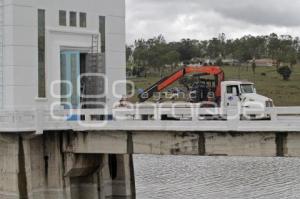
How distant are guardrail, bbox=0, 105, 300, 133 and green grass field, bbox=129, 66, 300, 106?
59652 mm

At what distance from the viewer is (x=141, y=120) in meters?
21.8

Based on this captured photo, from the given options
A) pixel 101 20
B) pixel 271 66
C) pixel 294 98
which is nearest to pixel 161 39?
pixel 271 66

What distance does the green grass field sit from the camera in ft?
272

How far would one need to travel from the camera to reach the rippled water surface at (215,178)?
32.2m

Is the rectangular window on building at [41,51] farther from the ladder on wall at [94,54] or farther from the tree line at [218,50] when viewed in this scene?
the tree line at [218,50]

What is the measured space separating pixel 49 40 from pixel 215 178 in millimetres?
16970

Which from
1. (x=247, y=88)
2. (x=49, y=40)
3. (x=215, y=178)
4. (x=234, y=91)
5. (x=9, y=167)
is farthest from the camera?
(x=215, y=178)

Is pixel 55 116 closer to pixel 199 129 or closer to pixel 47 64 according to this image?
pixel 47 64

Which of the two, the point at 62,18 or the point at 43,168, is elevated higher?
the point at 62,18

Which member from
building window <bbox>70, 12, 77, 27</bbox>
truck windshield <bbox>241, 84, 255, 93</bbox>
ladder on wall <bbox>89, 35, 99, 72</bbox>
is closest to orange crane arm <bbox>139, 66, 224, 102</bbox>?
truck windshield <bbox>241, 84, 255, 93</bbox>

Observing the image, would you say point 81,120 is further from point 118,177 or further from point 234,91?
point 234,91

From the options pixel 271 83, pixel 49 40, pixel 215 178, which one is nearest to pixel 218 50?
pixel 271 83

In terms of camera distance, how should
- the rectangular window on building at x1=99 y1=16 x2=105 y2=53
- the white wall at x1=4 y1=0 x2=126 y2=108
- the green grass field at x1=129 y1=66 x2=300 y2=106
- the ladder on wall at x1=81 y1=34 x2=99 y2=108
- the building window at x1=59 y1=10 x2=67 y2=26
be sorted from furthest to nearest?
the green grass field at x1=129 y1=66 x2=300 y2=106 < the rectangular window on building at x1=99 y1=16 x2=105 y2=53 < the ladder on wall at x1=81 y1=34 x2=99 y2=108 < the building window at x1=59 y1=10 x2=67 y2=26 < the white wall at x1=4 y1=0 x2=126 y2=108

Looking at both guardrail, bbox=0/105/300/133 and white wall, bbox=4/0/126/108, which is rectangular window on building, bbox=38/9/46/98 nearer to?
white wall, bbox=4/0/126/108
